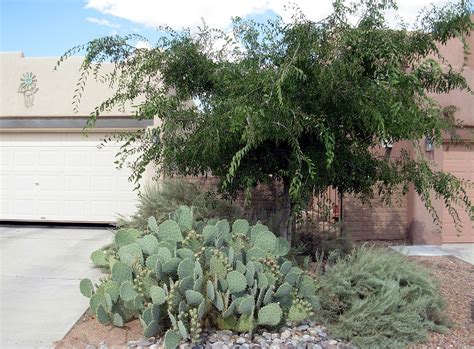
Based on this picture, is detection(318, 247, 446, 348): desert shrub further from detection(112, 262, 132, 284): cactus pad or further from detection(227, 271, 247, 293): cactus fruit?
detection(112, 262, 132, 284): cactus pad

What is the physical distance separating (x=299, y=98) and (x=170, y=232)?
6.61ft

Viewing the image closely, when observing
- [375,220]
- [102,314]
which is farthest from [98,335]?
[375,220]

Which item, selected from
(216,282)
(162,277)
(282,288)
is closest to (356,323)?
(282,288)

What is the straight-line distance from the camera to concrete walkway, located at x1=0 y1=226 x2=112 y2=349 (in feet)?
16.5

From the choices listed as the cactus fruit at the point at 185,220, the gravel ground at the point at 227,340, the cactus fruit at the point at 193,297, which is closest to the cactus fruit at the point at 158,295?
the cactus fruit at the point at 193,297

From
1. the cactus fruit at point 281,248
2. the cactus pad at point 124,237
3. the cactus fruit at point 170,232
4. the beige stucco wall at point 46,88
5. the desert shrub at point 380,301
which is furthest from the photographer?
the beige stucco wall at point 46,88

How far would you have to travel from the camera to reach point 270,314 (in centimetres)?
455

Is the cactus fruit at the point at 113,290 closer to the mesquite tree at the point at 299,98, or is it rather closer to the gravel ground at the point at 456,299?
the mesquite tree at the point at 299,98

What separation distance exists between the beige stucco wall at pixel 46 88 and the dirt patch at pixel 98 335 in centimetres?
751

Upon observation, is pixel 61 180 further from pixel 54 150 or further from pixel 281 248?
pixel 281 248

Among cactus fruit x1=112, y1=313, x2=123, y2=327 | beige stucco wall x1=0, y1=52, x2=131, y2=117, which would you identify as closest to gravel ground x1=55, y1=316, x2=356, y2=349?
cactus fruit x1=112, y1=313, x2=123, y2=327

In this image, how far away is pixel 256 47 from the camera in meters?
6.10

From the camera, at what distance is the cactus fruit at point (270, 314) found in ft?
14.9

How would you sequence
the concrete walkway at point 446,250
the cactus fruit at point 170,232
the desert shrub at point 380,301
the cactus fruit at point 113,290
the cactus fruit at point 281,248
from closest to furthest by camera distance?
the desert shrub at point 380,301 → the cactus fruit at point 113,290 → the cactus fruit at point 170,232 → the cactus fruit at point 281,248 → the concrete walkway at point 446,250
